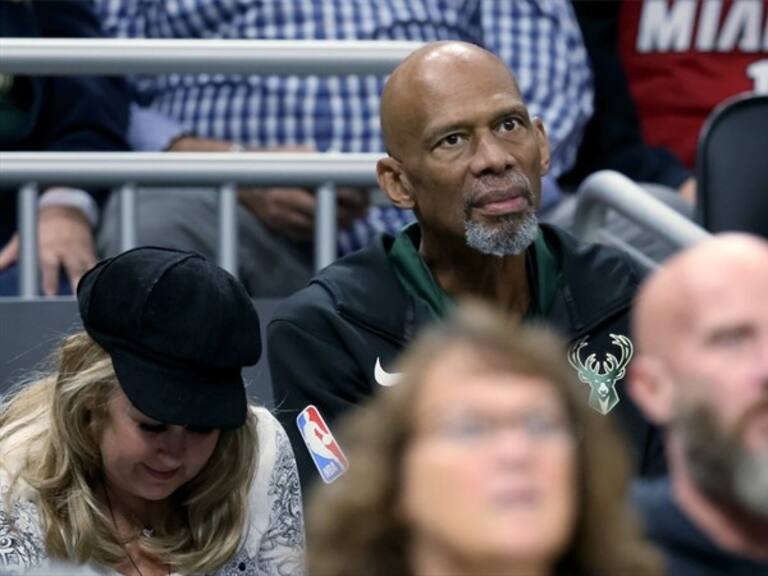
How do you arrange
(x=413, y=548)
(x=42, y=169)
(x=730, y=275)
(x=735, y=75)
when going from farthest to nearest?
(x=735, y=75) < (x=42, y=169) < (x=730, y=275) < (x=413, y=548)

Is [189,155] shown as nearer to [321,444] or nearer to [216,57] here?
[216,57]

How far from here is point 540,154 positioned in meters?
4.45

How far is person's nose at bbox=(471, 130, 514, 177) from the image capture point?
432 centimetres

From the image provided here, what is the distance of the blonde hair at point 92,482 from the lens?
12.2 ft

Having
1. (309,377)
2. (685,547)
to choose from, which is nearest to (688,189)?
(309,377)

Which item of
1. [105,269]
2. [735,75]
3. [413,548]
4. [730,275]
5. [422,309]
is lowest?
[735,75]

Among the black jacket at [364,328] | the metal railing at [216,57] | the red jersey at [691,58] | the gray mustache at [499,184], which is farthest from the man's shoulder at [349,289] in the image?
the red jersey at [691,58]

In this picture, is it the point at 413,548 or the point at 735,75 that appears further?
the point at 735,75

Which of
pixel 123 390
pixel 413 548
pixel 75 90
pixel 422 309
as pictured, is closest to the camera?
pixel 413 548

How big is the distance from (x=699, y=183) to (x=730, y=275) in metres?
2.82

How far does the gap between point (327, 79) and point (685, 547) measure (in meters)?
3.57

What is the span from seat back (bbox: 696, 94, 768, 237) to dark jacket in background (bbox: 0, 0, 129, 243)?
1.64 metres

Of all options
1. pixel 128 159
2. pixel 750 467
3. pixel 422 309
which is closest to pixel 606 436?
pixel 750 467

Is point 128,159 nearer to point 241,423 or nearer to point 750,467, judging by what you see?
point 241,423
